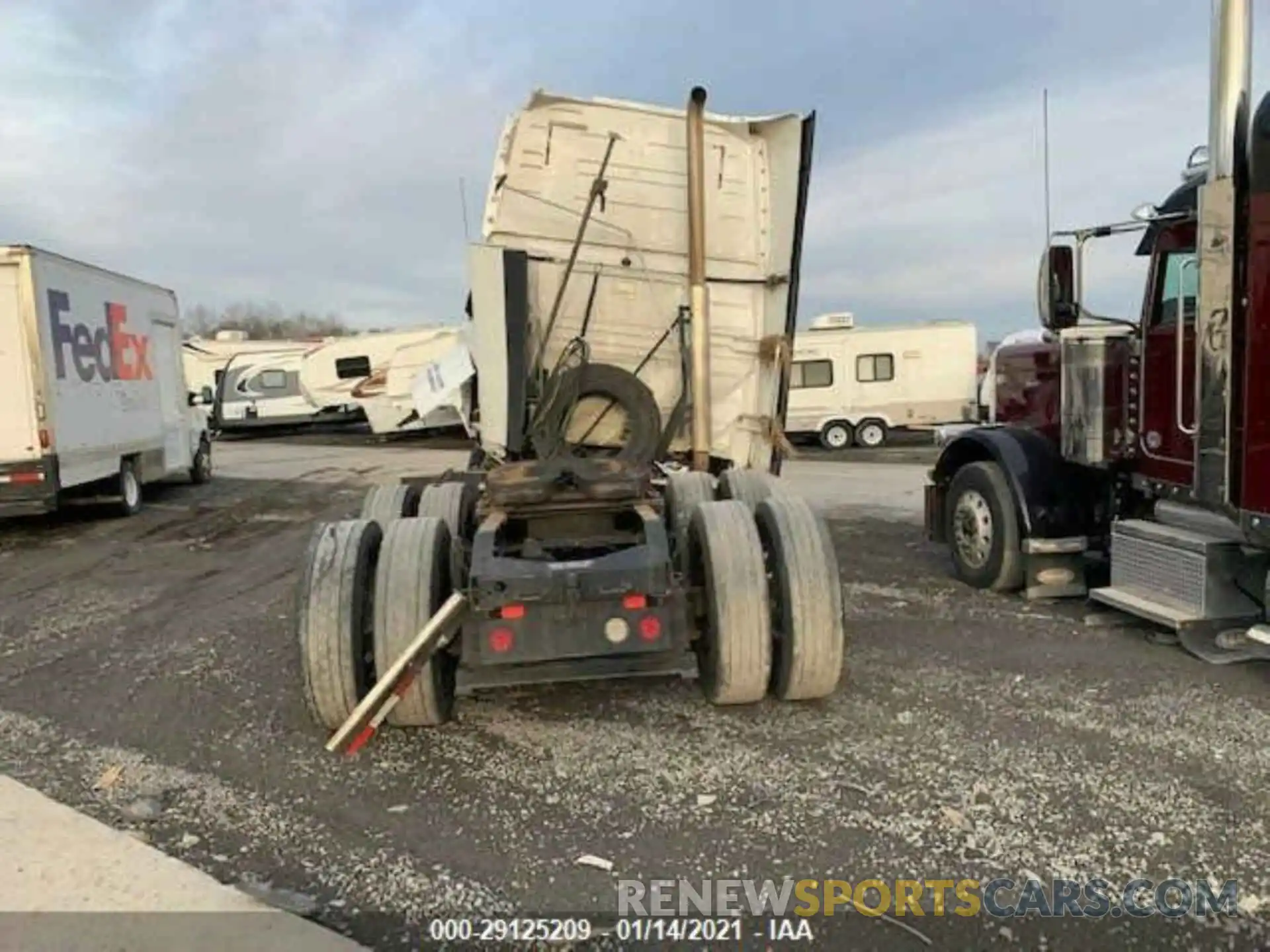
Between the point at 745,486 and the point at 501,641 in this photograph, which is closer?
the point at 501,641

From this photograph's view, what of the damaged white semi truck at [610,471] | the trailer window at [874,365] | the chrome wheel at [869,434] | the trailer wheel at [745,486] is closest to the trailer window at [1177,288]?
the damaged white semi truck at [610,471]

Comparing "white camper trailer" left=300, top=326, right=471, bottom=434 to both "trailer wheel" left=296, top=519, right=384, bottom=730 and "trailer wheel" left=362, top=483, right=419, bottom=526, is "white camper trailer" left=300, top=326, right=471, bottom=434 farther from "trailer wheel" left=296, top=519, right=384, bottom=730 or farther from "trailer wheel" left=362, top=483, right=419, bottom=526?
"trailer wheel" left=296, top=519, right=384, bottom=730

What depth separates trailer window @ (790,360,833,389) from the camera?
887 inches

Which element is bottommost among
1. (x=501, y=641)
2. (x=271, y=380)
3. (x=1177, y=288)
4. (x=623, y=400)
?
(x=501, y=641)

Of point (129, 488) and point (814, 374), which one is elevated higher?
point (814, 374)

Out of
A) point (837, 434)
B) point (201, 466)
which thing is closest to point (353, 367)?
point (201, 466)

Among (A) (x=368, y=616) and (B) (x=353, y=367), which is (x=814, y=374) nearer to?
(B) (x=353, y=367)

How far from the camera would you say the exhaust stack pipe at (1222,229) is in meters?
5.03

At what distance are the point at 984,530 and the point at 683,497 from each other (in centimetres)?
272

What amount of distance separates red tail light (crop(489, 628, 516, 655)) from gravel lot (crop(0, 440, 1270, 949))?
0.46m

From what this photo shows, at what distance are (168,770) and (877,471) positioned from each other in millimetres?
14014

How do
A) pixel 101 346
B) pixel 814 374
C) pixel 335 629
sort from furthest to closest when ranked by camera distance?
pixel 814 374, pixel 101 346, pixel 335 629

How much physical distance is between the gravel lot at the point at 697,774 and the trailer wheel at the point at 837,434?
16040 millimetres

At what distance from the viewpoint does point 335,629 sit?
173 inches
